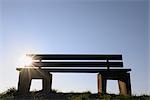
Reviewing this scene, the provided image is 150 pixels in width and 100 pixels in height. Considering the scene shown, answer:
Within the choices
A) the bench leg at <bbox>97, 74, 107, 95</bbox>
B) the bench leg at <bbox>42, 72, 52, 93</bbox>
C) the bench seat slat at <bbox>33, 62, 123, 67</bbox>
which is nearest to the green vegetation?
the bench leg at <bbox>42, 72, 52, 93</bbox>

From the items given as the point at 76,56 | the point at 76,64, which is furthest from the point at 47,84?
the point at 76,56

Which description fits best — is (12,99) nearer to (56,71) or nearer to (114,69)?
(56,71)

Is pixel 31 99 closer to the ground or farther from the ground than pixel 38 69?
closer to the ground

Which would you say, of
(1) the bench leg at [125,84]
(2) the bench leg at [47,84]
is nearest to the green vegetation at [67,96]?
(2) the bench leg at [47,84]

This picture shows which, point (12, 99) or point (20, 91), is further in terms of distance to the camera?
point (20, 91)

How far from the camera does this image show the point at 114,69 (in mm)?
→ 8945

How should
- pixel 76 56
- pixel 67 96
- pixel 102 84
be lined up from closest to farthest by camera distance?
pixel 67 96
pixel 102 84
pixel 76 56

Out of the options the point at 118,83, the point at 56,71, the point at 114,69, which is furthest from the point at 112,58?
the point at 56,71

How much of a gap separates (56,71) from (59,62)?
250 millimetres

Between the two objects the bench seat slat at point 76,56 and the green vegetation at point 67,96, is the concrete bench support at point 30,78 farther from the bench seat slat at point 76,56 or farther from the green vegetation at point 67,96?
the bench seat slat at point 76,56

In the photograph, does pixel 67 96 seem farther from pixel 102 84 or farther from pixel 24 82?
pixel 24 82

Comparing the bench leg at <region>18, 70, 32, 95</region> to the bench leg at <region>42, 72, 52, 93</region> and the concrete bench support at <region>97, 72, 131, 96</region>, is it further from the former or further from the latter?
the concrete bench support at <region>97, 72, 131, 96</region>

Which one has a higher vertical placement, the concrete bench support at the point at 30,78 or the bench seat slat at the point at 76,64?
the bench seat slat at the point at 76,64

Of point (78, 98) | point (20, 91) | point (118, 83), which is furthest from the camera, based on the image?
point (118, 83)
